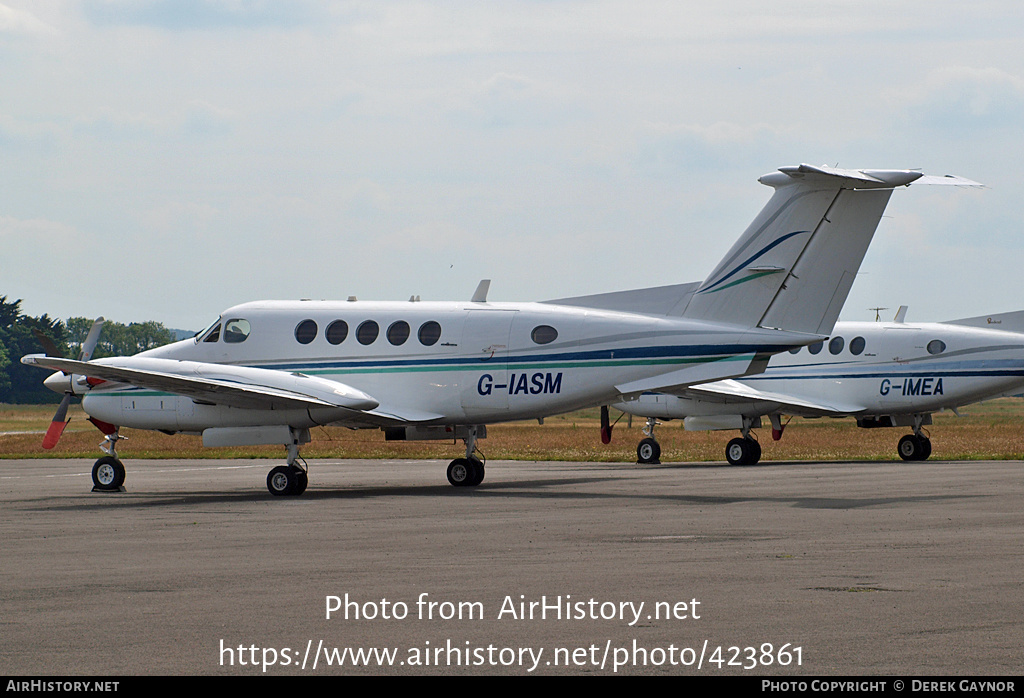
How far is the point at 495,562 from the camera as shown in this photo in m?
12.8

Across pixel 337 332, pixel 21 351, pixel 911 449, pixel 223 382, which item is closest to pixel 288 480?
pixel 223 382

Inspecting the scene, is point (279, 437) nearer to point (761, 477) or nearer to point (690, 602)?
point (761, 477)

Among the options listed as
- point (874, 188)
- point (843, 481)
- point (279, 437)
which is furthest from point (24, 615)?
point (843, 481)

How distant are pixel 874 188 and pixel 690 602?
13.6 m

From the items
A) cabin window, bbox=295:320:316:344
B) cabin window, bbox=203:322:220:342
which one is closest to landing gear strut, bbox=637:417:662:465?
cabin window, bbox=295:320:316:344

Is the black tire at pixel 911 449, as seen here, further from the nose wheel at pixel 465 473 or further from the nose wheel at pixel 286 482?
the nose wheel at pixel 286 482

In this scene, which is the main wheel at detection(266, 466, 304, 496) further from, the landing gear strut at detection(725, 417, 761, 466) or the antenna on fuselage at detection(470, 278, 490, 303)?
the landing gear strut at detection(725, 417, 761, 466)

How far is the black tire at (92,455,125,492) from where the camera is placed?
79.3 feet

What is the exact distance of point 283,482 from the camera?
2305 centimetres

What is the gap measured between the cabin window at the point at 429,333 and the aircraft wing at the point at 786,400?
12.6m

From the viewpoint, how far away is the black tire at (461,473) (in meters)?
25.4

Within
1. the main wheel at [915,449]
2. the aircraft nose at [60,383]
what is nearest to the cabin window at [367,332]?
the aircraft nose at [60,383]

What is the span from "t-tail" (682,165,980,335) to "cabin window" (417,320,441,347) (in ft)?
15.9

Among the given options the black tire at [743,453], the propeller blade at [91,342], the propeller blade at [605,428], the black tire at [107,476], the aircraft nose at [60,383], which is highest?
the propeller blade at [91,342]
